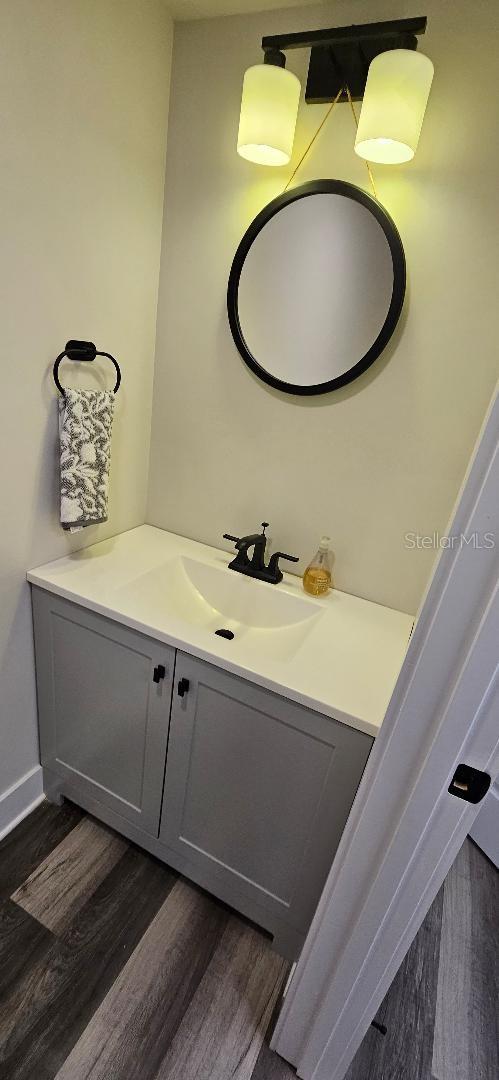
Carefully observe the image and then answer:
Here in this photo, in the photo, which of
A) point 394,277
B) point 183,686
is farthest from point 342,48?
point 183,686

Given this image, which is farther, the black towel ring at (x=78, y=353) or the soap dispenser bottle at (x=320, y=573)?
the soap dispenser bottle at (x=320, y=573)

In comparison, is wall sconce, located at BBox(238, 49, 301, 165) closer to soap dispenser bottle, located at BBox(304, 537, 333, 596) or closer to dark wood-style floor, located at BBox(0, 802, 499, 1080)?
soap dispenser bottle, located at BBox(304, 537, 333, 596)

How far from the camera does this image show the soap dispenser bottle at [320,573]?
1.45 metres

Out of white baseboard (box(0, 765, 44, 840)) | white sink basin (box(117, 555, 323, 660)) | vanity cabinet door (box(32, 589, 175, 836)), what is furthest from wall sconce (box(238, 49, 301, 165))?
white baseboard (box(0, 765, 44, 840))

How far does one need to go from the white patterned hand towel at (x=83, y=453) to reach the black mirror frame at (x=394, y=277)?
418 mm

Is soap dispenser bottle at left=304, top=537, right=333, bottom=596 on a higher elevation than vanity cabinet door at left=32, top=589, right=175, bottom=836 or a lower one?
higher

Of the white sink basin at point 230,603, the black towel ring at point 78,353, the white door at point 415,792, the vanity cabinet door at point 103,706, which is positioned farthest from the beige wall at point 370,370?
the white door at point 415,792

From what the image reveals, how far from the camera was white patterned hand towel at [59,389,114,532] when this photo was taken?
1.27 meters

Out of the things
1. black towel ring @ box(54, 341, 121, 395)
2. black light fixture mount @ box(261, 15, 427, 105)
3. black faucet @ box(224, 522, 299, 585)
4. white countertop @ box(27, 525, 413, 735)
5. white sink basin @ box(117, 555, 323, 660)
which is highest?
black light fixture mount @ box(261, 15, 427, 105)

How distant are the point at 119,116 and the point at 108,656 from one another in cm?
138

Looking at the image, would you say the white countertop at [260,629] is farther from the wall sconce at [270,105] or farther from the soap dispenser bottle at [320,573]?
the wall sconce at [270,105]

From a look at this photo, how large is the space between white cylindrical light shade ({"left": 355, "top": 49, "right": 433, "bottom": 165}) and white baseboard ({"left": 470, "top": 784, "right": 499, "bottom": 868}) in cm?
184

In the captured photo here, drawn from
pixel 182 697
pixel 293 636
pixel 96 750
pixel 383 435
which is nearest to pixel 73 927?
pixel 96 750

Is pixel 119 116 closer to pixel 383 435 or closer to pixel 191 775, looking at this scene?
pixel 383 435
